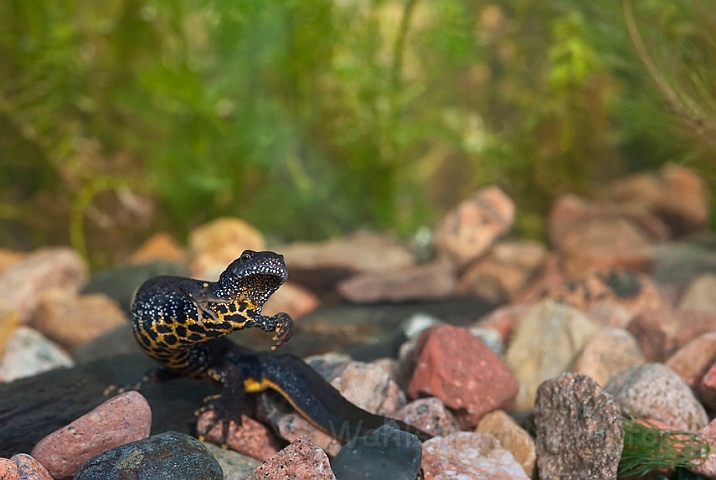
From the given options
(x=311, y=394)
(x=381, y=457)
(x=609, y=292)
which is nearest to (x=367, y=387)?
(x=311, y=394)

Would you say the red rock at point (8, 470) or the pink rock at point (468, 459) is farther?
the pink rock at point (468, 459)

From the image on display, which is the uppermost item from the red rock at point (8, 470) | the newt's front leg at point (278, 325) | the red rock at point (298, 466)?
the newt's front leg at point (278, 325)

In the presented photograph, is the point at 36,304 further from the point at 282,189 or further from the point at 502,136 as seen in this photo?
the point at 502,136

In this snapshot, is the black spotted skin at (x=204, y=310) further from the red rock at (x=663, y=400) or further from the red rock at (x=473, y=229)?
the red rock at (x=473, y=229)

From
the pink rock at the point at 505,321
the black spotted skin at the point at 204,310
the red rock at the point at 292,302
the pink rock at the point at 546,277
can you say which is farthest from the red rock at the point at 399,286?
the black spotted skin at the point at 204,310

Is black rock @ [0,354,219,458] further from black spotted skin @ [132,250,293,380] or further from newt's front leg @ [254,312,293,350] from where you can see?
newt's front leg @ [254,312,293,350]
